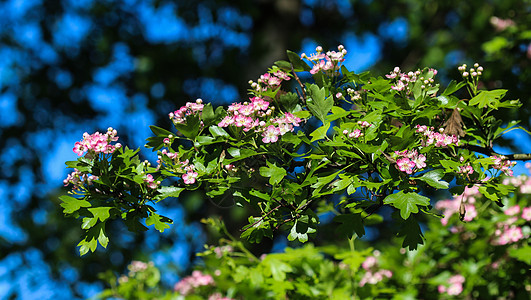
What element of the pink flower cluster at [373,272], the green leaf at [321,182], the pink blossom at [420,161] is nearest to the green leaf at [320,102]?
the green leaf at [321,182]

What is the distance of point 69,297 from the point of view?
7957 millimetres

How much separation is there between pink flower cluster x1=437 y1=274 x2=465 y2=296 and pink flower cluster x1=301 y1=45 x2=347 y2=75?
1.98 meters

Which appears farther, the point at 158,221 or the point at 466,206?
the point at 466,206

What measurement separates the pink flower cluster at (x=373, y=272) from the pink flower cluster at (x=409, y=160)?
66.6 inches

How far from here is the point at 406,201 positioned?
143cm

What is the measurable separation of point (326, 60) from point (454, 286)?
6.56 ft

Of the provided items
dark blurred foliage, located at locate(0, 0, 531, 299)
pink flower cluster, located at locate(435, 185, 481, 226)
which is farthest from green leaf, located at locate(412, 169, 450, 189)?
dark blurred foliage, located at locate(0, 0, 531, 299)

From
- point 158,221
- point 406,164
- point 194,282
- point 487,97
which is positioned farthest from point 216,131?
point 194,282

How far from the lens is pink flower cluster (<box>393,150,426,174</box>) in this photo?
4.71 ft

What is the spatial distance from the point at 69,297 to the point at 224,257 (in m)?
6.17

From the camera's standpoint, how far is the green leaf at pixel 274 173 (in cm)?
151

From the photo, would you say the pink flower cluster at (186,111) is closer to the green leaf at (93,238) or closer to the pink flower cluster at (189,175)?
the pink flower cluster at (189,175)

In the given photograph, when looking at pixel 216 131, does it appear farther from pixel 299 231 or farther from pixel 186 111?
pixel 299 231

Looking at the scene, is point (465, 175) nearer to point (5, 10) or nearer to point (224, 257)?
point (224, 257)
